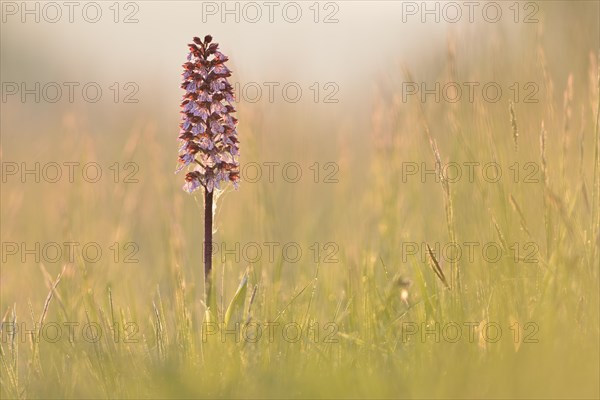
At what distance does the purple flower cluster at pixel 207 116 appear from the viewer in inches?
142

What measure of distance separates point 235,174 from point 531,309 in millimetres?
1383

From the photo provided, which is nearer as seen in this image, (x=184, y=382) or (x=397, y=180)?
(x=184, y=382)

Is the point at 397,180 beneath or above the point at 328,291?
above

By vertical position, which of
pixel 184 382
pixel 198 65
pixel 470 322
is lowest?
pixel 184 382

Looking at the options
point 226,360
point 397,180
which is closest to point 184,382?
point 226,360

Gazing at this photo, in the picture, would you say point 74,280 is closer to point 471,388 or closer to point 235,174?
point 235,174

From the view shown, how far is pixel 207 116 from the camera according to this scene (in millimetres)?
3615

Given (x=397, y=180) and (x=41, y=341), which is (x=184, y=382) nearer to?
(x=41, y=341)

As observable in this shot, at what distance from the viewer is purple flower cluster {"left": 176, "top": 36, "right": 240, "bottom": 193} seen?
11.8 ft

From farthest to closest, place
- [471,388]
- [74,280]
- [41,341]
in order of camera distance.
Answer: [74,280]
[41,341]
[471,388]

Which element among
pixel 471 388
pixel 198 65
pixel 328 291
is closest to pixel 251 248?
pixel 328 291

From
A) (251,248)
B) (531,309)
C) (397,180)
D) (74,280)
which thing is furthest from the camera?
(251,248)

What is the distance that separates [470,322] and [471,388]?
47 cm

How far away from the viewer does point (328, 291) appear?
13.2 feet
